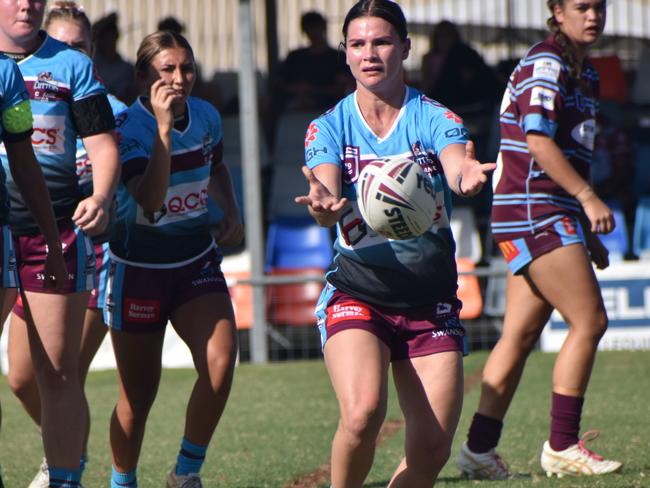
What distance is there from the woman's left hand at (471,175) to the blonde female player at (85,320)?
212 centimetres

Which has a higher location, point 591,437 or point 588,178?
point 588,178

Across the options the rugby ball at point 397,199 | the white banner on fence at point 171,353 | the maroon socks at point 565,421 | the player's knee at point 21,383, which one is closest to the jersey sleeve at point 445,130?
the rugby ball at point 397,199

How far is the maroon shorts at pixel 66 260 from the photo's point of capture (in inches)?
185

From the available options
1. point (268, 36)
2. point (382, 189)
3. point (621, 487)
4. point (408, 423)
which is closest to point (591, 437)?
point (621, 487)

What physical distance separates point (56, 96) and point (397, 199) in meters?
1.52

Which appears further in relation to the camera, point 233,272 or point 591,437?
point 233,272

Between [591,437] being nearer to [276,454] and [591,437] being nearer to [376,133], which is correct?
[276,454]

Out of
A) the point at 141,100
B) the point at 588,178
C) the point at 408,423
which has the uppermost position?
the point at 141,100

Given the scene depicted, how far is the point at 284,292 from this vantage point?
1137cm

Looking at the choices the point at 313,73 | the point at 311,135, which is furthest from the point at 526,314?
the point at 313,73

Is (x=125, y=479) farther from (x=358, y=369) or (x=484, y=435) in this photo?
(x=484, y=435)

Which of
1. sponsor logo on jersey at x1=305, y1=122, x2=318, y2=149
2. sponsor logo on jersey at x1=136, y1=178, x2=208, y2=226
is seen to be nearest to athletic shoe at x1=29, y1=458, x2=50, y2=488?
sponsor logo on jersey at x1=136, y1=178, x2=208, y2=226

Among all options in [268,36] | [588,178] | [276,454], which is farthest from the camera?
[268,36]

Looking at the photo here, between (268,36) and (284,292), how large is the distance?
531 centimetres
